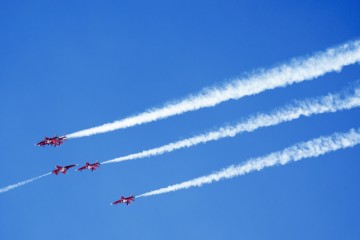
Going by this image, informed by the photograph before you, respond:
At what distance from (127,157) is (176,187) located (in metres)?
4.99

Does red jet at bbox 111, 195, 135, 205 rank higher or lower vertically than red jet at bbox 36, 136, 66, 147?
lower

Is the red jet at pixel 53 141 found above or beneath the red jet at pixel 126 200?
above

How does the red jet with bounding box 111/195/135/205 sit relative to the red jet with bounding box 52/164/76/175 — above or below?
below

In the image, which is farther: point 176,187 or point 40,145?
point 40,145

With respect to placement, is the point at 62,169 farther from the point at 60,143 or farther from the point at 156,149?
the point at 156,149

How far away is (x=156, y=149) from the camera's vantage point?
51594 millimetres

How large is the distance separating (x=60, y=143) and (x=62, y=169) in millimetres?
2792

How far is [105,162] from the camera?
54688 millimetres

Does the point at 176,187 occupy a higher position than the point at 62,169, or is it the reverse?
the point at 62,169

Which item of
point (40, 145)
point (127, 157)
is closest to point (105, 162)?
point (127, 157)

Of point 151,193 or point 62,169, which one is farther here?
point 62,169

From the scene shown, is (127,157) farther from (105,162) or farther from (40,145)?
(40,145)

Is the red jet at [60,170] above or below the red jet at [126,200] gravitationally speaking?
above

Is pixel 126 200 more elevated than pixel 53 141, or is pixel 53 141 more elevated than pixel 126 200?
pixel 53 141
